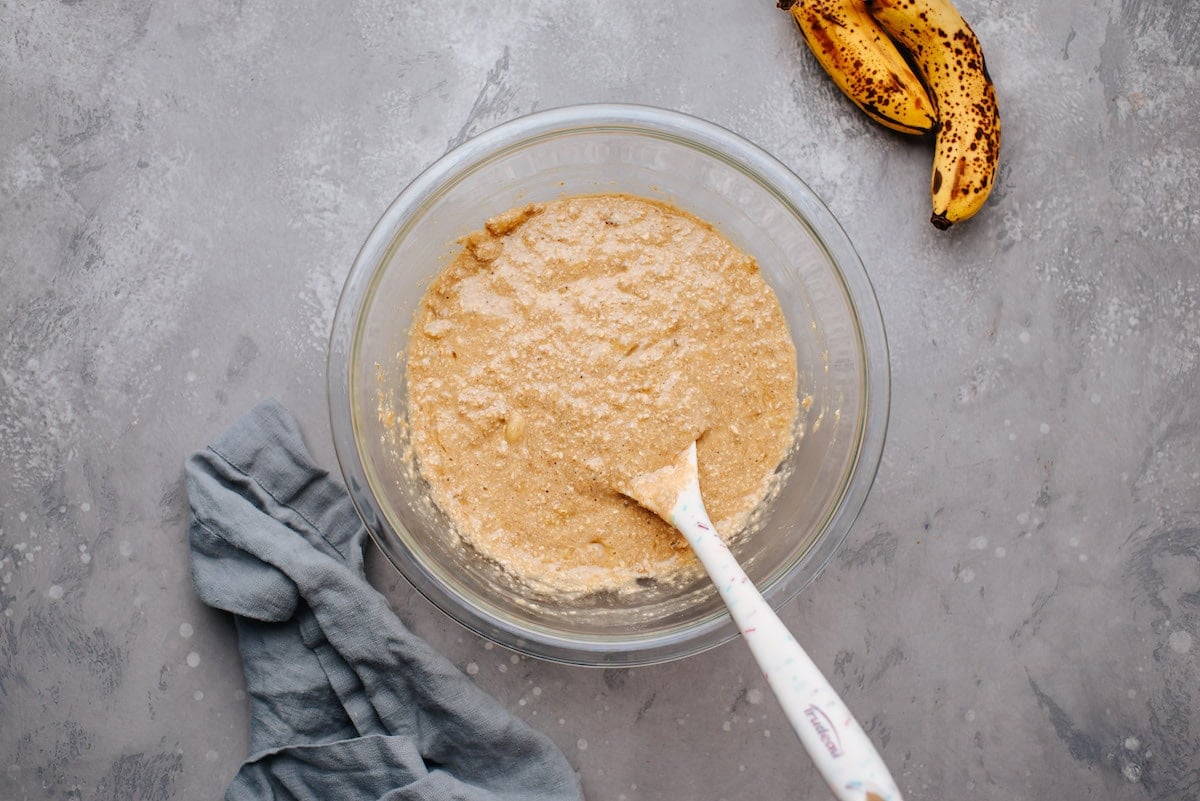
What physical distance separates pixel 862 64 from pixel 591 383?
84cm

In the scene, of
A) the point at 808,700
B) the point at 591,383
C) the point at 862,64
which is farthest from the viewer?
the point at 862,64

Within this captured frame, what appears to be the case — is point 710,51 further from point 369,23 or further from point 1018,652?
point 1018,652

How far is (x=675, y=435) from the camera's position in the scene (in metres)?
1.57

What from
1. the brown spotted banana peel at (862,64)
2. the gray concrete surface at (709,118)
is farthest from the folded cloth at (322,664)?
the brown spotted banana peel at (862,64)

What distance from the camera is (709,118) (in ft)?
5.84

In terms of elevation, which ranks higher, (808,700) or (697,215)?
(697,215)

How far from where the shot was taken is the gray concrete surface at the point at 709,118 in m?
1.77

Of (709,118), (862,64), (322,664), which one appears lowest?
(322,664)

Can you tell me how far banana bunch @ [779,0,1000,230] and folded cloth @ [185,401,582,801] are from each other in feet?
4.36

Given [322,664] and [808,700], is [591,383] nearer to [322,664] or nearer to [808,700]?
[808,700]

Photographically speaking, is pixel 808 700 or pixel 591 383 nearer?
pixel 808 700

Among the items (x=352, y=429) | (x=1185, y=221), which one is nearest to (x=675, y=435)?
(x=352, y=429)

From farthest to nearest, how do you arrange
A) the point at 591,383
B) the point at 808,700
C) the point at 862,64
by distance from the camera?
the point at 862,64 → the point at 591,383 → the point at 808,700

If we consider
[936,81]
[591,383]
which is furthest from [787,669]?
[936,81]
